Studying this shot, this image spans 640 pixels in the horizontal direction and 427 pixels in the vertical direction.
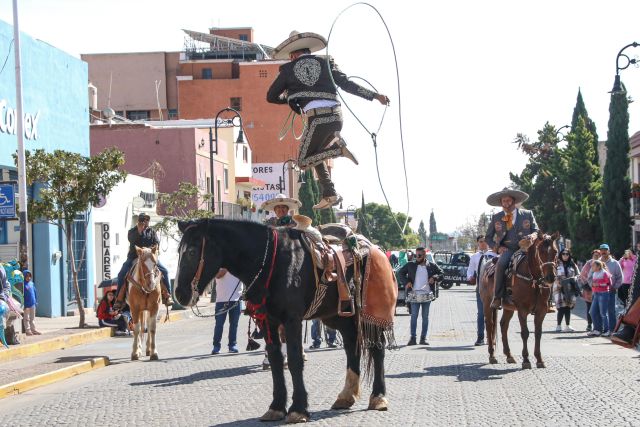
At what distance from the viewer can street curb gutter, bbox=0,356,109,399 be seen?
14266 millimetres

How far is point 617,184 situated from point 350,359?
116 ft

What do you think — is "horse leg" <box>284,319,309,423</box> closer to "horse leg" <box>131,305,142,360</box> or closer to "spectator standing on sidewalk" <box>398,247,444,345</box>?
"horse leg" <box>131,305,142,360</box>

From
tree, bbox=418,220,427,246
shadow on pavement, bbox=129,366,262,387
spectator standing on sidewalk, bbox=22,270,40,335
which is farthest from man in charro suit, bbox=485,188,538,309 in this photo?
tree, bbox=418,220,427,246

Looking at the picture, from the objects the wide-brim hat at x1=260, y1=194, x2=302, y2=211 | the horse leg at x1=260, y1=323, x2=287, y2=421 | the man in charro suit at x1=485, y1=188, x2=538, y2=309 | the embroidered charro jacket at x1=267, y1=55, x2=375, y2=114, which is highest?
the embroidered charro jacket at x1=267, y1=55, x2=375, y2=114

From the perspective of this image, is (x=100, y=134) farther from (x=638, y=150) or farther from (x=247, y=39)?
(x=247, y=39)

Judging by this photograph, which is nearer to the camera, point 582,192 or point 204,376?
point 204,376

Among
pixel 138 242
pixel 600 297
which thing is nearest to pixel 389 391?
pixel 138 242

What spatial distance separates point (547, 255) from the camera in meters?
16.0

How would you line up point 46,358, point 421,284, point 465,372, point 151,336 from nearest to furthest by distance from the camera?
1. point 465,372
2. point 151,336
3. point 46,358
4. point 421,284

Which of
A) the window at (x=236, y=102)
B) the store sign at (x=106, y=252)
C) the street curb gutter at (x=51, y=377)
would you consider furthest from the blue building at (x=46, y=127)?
the window at (x=236, y=102)

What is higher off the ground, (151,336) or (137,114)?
(137,114)

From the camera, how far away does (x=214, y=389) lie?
13.3 metres

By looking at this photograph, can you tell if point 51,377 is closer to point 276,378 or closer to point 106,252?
point 276,378

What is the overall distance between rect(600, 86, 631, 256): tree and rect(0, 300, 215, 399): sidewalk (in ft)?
78.6
